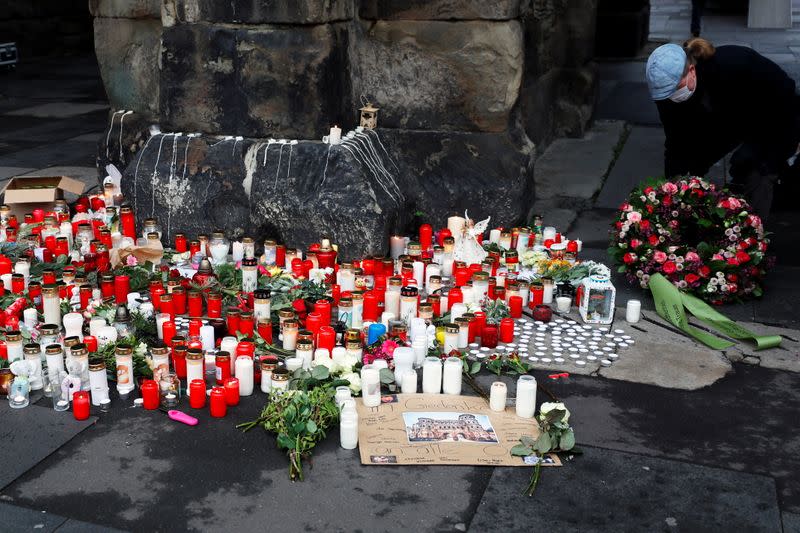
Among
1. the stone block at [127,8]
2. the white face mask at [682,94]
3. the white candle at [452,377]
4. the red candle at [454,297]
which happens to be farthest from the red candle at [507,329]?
the stone block at [127,8]

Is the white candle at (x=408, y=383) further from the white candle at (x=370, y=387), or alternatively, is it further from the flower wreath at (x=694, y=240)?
the flower wreath at (x=694, y=240)

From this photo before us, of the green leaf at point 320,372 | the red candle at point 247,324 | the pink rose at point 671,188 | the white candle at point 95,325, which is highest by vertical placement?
the pink rose at point 671,188

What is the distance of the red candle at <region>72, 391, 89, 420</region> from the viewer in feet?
11.8

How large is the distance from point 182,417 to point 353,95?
114 inches

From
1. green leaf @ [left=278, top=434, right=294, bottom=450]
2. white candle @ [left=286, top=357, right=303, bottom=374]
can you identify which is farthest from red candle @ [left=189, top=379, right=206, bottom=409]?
green leaf @ [left=278, top=434, right=294, bottom=450]

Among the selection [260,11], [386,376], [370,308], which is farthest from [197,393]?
[260,11]

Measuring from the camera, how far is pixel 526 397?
142 inches

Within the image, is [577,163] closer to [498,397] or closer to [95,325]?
[498,397]

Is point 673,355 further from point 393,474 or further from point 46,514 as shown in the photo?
point 46,514

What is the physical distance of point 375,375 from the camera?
3709 millimetres

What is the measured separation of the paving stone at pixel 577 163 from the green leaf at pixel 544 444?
367cm

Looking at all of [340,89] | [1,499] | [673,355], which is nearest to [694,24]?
[340,89]

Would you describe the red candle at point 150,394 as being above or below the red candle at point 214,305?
below

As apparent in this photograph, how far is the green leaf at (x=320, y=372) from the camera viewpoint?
3.77 m
